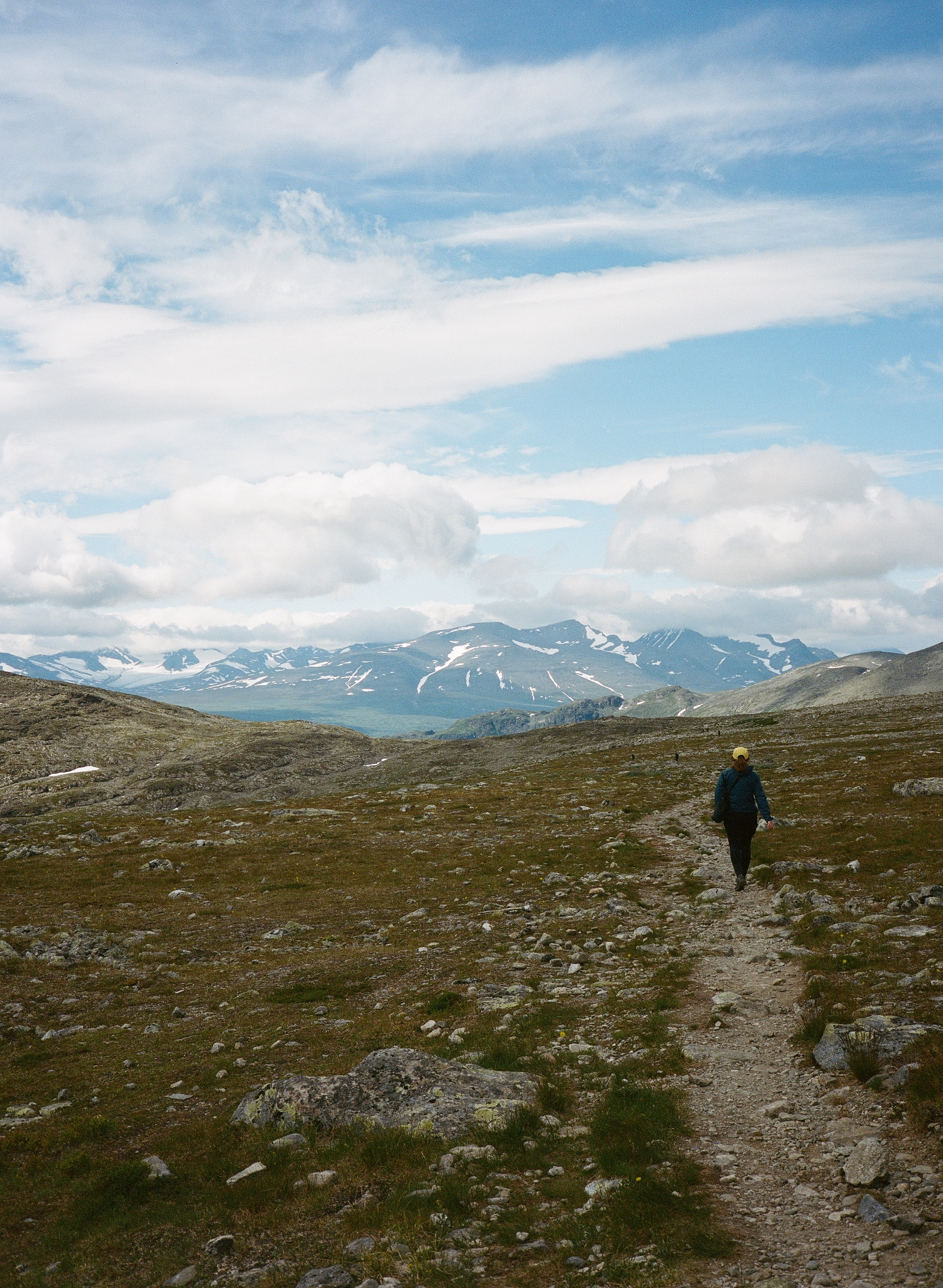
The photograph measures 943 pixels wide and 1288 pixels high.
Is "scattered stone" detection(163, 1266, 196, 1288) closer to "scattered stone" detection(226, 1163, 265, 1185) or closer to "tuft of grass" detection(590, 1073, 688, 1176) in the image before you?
"scattered stone" detection(226, 1163, 265, 1185)

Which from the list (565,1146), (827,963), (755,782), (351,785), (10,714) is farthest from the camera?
(10,714)

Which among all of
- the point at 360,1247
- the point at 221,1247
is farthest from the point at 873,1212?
the point at 221,1247

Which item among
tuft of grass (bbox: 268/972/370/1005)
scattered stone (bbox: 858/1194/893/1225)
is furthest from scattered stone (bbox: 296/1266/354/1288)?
tuft of grass (bbox: 268/972/370/1005)

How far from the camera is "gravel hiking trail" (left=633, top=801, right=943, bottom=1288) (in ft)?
24.9

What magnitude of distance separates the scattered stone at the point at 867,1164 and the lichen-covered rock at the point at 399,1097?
4781mm

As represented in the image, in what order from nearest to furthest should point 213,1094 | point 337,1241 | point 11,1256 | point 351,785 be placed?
1. point 337,1241
2. point 11,1256
3. point 213,1094
4. point 351,785

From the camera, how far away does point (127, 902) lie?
33.0 m

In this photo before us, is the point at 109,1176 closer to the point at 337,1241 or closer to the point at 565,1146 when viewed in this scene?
the point at 337,1241

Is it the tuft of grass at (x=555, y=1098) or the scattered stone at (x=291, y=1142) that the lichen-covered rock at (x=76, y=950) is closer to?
the scattered stone at (x=291, y=1142)

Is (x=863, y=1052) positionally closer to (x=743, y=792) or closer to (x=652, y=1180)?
(x=652, y=1180)

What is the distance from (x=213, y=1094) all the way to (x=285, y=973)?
8.45 meters

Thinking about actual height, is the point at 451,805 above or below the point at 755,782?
below

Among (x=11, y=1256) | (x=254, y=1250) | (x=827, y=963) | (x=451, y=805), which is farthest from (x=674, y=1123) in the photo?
(x=451, y=805)

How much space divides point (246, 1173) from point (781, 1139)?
7746 mm
